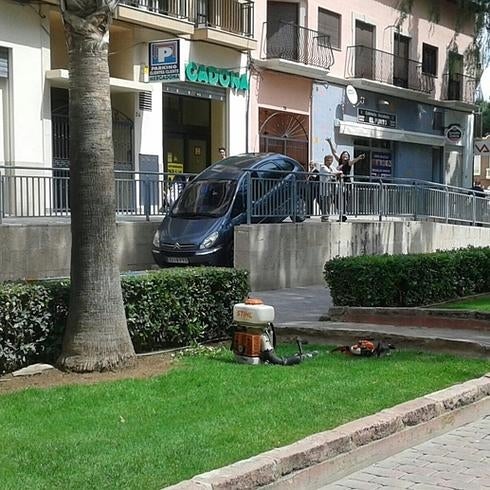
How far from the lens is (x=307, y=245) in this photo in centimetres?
1569

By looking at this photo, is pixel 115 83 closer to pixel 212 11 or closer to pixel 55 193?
pixel 212 11

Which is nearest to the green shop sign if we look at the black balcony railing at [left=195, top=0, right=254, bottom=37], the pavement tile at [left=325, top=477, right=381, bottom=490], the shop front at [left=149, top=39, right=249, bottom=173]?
the shop front at [left=149, top=39, right=249, bottom=173]

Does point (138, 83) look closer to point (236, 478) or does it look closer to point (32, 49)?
point (32, 49)

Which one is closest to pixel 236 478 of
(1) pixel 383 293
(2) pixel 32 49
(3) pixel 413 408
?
(3) pixel 413 408

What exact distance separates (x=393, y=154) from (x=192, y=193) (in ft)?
59.2

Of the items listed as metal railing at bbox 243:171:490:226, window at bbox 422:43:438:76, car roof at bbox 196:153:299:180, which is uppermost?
window at bbox 422:43:438:76

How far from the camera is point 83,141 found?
7.34m

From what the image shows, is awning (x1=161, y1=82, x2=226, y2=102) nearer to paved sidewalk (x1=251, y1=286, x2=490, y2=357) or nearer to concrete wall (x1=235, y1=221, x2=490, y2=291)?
concrete wall (x1=235, y1=221, x2=490, y2=291)

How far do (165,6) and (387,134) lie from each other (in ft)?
40.3

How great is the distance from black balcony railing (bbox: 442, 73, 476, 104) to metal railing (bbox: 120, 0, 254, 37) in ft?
44.4

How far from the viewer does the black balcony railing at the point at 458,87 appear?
114 feet

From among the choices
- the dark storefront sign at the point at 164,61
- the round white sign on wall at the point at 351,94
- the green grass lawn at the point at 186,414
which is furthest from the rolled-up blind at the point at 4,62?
the round white sign on wall at the point at 351,94

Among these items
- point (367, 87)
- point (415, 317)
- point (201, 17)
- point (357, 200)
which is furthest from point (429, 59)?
point (415, 317)

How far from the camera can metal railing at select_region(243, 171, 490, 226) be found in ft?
49.8
